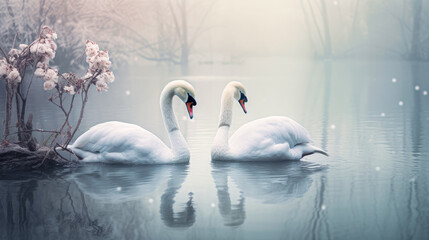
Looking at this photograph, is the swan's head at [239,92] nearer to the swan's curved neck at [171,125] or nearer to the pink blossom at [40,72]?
the swan's curved neck at [171,125]

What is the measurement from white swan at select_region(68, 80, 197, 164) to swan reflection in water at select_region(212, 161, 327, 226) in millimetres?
466

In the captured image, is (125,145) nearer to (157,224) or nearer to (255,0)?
(157,224)

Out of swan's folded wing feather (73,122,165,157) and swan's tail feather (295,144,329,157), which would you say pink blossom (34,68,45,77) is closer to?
swan's folded wing feather (73,122,165,157)

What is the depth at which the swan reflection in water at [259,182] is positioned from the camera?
5.43 metres

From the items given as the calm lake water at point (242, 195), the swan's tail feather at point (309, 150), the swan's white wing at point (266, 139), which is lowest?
the calm lake water at point (242, 195)

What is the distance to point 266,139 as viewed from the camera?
7.14 metres

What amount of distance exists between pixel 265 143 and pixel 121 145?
4.76ft

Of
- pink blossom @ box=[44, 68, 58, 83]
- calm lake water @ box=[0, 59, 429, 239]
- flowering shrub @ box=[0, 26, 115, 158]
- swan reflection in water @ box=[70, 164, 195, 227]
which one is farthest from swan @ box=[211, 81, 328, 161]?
pink blossom @ box=[44, 68, 58, 83]

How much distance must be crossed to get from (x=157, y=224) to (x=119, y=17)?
24.6 m

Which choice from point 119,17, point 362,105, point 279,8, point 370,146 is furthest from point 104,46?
point 279,8

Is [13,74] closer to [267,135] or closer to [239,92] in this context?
[239,92]

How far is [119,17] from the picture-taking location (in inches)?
1133

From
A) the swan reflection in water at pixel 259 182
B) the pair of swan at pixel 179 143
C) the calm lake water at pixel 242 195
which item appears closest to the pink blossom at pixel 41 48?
the pair of swan at pixel 179 143

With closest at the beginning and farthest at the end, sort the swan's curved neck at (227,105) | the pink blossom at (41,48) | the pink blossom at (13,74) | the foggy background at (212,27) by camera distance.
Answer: the pink blossom at (13,74) < the pink blossom at (41,48) < the swan's curved neck at (227,105) < the foggy background at (212,27)
